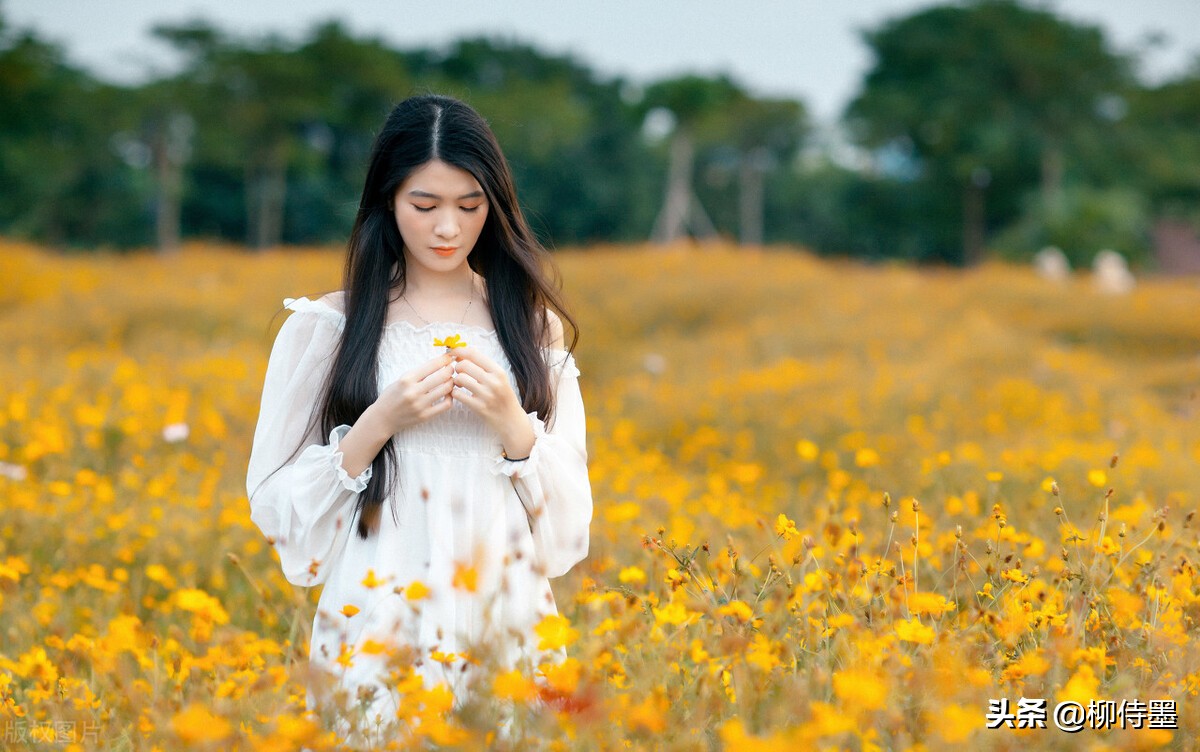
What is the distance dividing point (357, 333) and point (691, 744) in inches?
38.4

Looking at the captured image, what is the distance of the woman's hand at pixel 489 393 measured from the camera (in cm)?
172

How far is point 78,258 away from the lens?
12453 millimetres

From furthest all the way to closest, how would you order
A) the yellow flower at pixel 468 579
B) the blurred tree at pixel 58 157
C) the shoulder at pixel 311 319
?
1. the blurred tree at pixel 58 157
2. the shoulder at pixel 311 319
3. the yellow flower at pixel 468 579

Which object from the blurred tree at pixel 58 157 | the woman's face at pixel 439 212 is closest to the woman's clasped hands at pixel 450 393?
the woman's face at pixel 439 212

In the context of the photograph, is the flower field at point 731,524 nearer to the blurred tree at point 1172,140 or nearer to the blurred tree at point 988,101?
the blurred tree at point 988,101

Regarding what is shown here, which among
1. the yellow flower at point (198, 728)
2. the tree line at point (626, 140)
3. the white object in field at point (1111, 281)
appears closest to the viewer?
the yellow flower at point (198, 728)

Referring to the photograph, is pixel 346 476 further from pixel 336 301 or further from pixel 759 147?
pixel 759 147

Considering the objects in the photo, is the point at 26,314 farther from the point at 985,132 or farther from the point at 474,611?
the point at 985,132

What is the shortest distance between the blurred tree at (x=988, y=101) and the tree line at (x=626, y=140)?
2.4 inches

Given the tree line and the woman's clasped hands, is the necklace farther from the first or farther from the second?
the tree line

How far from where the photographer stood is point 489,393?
1.73m

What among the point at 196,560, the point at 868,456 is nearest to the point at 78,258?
the point at 196,560

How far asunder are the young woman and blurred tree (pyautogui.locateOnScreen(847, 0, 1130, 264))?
24.6 m

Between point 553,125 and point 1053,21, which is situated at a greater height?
point 1053,21
